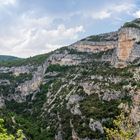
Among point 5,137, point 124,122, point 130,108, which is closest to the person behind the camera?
point 5,137

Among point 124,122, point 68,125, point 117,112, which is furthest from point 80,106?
point 124,122

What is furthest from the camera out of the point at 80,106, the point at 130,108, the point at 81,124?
the point at 80,106

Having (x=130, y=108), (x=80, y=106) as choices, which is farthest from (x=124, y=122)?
(x=80, y=106)

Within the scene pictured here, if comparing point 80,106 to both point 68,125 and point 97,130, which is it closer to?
point 68,125

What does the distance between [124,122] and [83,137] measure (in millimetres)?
122406

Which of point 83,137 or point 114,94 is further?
point 114,94

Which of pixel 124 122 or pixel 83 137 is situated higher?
pixel 124 122

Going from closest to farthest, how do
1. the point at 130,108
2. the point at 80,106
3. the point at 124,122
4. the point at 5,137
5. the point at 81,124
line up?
1. the point at 5,137
2. the point at 124,122
3. the point at 130,108
4. the point at 81,124
5. the point at 80,106

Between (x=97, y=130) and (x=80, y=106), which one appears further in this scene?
(x=80, y=106)

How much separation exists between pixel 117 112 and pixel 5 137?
132027mm

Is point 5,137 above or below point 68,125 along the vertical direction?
above

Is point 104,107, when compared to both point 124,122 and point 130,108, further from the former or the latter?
point 124,122

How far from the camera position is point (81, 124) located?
180m

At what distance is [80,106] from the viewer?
639 ft
